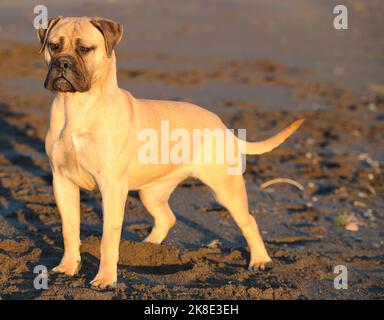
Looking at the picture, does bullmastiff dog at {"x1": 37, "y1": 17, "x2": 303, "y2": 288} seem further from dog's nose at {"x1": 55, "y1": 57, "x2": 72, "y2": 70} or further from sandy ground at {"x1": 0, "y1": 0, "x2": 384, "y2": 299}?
sandy ground at {"x1": 0, "y1": 0, "x2": 384, "y2": 299}

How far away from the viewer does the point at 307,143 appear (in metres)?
11.5

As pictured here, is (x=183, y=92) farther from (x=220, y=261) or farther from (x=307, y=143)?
(x=220, y=261)

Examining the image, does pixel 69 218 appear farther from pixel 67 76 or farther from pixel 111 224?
pixel 67 76

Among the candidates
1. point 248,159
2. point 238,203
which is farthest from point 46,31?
point 248,159

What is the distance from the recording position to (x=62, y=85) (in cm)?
566

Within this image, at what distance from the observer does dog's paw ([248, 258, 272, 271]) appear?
266 inches

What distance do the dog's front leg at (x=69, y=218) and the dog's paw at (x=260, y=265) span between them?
5.02 feet

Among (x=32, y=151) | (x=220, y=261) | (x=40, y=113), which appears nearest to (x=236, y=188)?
(x=220, y=261)

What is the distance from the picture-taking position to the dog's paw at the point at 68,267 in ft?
19.8

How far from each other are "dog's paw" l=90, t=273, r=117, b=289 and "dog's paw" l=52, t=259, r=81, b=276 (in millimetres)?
343

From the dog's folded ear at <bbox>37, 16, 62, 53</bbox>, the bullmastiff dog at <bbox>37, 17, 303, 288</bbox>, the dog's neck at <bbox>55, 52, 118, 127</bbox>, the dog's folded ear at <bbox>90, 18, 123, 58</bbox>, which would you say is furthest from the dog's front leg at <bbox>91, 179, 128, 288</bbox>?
the dog's folded ear at <bbox>37, 16, 62, 53</bbox>

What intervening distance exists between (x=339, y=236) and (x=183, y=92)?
684cm

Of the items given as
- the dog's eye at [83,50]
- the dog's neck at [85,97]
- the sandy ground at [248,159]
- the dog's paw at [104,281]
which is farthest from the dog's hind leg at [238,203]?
the dog's eye at [83,50]

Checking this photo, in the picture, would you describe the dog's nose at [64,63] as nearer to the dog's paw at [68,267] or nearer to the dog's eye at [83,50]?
the dog's eye at [83,50]
